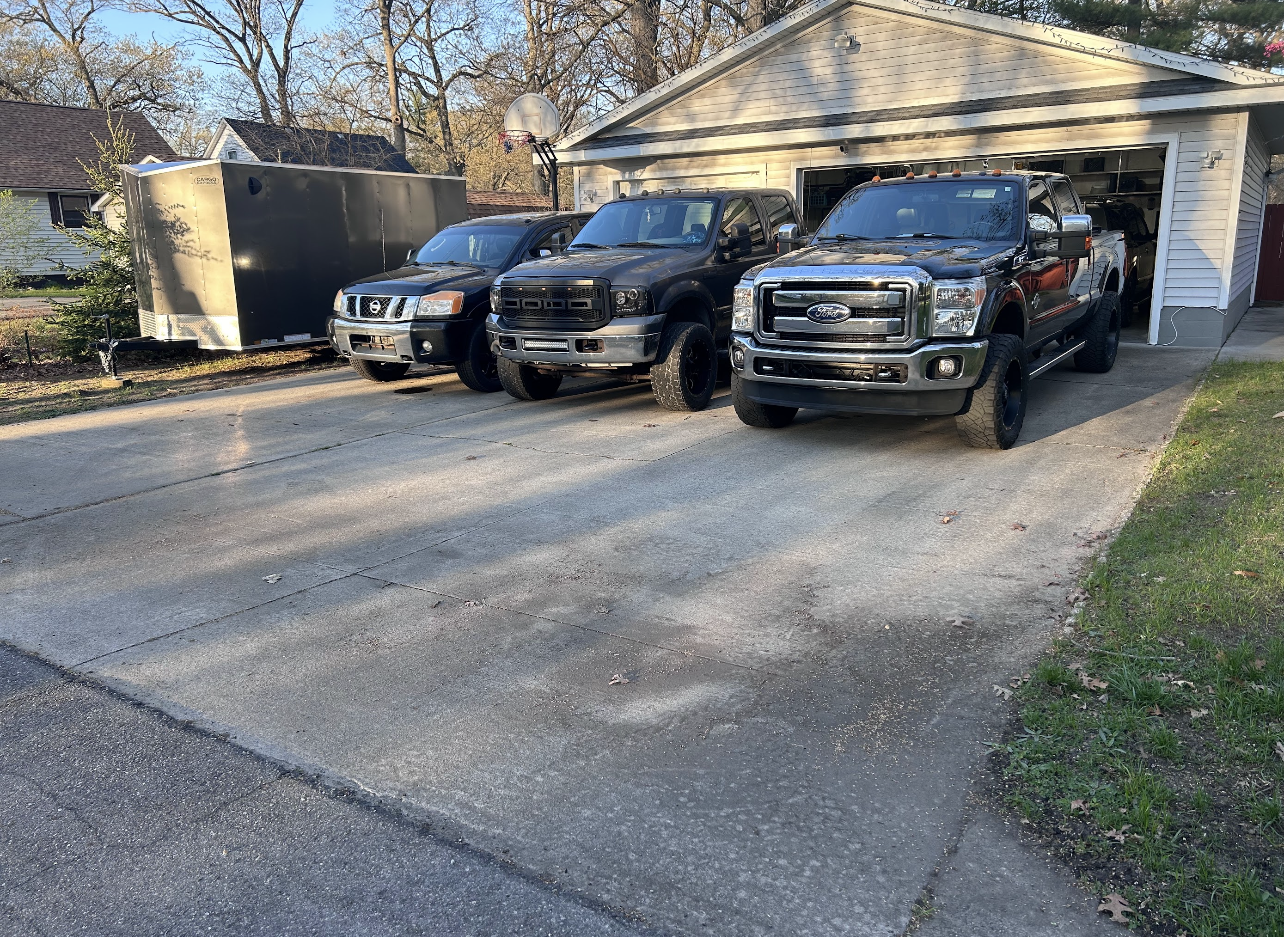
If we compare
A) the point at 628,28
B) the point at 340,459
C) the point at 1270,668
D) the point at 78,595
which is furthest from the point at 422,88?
the point at 1270,668

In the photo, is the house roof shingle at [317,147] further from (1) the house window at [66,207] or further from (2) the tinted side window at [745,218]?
(2) the tinted side window at [745,218]

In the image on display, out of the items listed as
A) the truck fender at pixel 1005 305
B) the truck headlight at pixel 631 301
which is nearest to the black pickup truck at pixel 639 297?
the truck headlight at pixel 631 301

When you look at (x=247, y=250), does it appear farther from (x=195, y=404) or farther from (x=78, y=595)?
(x=78, y=595)

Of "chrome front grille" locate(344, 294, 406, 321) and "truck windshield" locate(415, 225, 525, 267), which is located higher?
"truck windshield" locate(415, 225, 525, 267)

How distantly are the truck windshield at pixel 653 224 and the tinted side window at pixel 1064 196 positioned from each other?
337 centimetres

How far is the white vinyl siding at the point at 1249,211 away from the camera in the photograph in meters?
13.1

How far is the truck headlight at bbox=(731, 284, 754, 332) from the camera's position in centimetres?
788

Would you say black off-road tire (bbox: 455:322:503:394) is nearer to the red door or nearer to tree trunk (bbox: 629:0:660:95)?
tree trunk (bbox: 629:0:660:95)

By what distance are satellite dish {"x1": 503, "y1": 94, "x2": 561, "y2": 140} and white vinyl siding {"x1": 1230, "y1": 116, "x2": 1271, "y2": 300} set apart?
34.1 feet

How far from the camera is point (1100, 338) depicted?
10.9 m

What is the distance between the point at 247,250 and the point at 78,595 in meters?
8.55

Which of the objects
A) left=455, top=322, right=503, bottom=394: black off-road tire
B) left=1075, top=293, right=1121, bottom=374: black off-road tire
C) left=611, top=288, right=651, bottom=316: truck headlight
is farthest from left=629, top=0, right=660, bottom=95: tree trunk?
left=611, top=288, right=651, bottom=316: truck headlight

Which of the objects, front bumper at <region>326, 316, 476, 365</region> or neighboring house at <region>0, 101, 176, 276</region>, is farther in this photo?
neighboring house at <region>0, 101, 176, 276</region>

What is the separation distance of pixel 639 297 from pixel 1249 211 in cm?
1112
